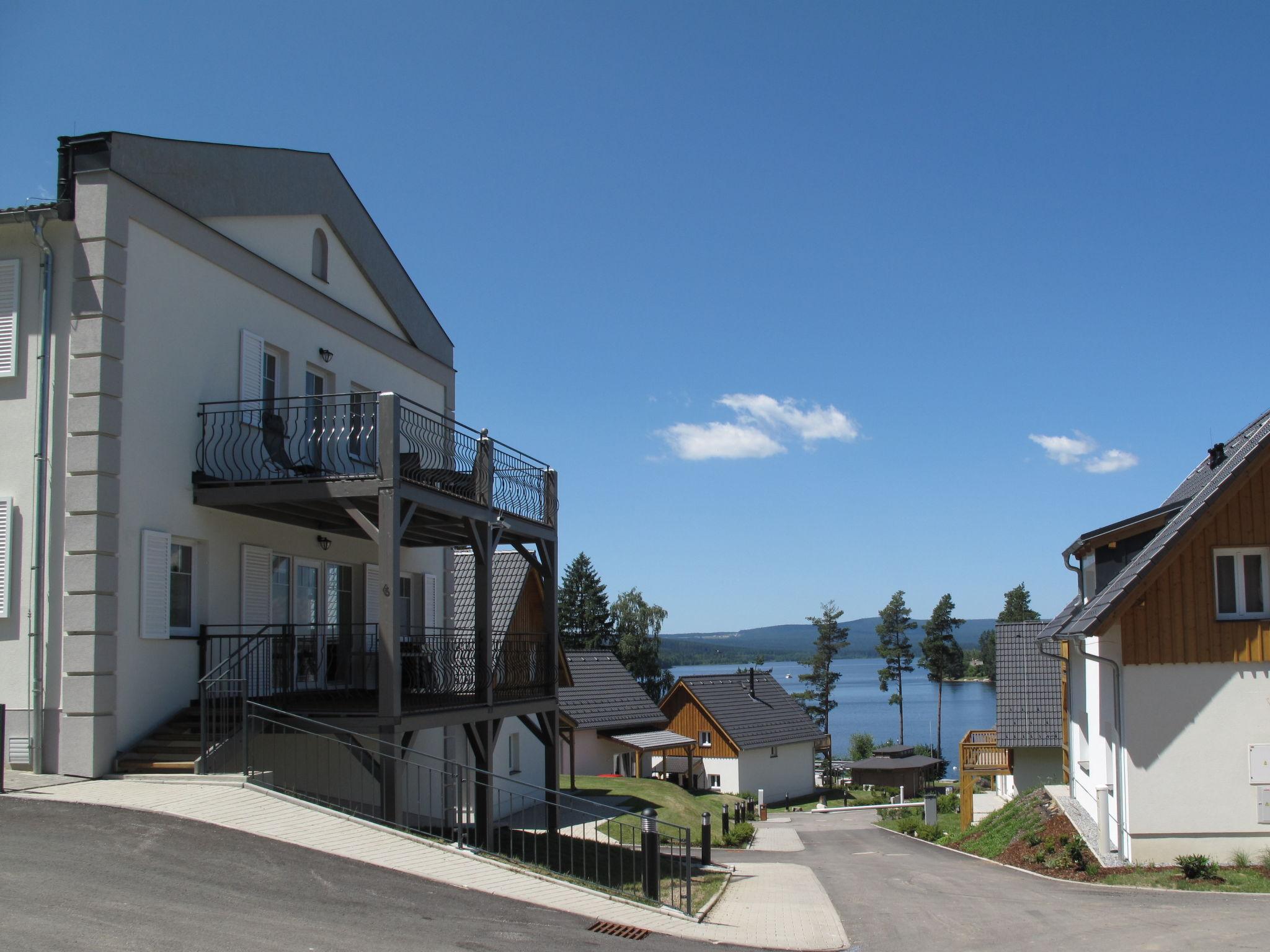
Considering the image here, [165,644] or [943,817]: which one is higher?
[165,644]

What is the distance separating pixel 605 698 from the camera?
42438 millimetres

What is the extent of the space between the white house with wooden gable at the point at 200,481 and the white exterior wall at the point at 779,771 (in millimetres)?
31242

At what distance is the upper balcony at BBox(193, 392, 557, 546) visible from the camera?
15.2 meters

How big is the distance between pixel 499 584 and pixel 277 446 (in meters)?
13.2

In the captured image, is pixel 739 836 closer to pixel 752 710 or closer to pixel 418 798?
pixel 418 798

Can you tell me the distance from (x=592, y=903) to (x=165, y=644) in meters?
6.52

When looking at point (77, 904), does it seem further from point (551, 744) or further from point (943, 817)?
point (943, 817)

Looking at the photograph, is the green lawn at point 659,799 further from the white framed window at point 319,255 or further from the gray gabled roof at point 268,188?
the white framed window at point 319,255

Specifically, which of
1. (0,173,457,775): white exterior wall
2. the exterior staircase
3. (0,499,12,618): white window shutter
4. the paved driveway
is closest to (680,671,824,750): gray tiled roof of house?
the paved driveway

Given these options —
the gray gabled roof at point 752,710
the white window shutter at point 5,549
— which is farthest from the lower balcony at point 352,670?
the gray gabled roof at point 752,710

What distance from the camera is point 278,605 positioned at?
17.6 meters

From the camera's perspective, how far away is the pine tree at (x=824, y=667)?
96.8 m

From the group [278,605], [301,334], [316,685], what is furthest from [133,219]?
[316,685]

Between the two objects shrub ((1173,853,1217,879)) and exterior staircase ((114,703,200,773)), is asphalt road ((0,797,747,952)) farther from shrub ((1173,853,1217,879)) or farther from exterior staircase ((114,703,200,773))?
shrub ((1173,853,1217,879))
